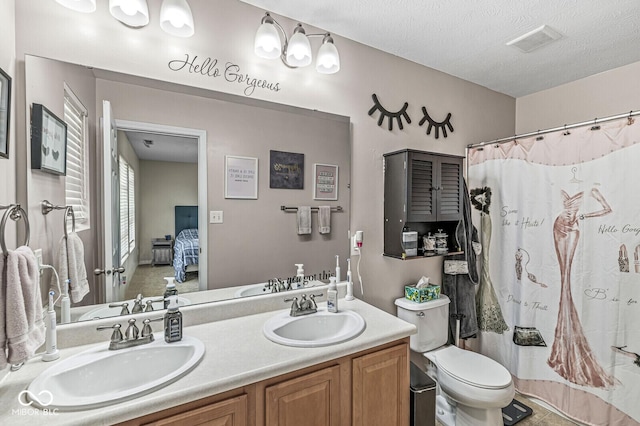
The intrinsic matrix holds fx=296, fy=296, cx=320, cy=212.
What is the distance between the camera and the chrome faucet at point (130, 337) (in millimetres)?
1177

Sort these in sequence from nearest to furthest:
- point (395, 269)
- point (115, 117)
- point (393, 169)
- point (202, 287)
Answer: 1. point (115, 117)
2. point (202, 287)
3. point (393, 169)
4. point (395, 269)

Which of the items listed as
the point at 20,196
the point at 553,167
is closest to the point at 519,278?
the point at 553,167

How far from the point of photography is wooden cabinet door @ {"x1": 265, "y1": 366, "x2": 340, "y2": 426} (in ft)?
3.67

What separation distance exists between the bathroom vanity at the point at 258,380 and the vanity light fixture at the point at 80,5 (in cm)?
131

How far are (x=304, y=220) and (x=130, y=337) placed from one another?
101cm

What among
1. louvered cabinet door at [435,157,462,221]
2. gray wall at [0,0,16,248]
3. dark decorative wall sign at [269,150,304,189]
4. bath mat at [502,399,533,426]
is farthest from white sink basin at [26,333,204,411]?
bath mat at [502,399,533,426]

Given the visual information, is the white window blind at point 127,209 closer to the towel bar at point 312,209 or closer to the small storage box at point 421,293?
the towel bar at point 312,209

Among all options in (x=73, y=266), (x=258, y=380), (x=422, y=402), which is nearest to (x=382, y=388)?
(x=422, y=402)

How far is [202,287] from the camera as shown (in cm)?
154

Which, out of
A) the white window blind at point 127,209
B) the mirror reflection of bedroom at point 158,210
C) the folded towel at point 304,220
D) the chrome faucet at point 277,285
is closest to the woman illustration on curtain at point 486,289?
the folded towel at point 304,220

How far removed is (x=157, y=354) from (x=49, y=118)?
3.43 feet

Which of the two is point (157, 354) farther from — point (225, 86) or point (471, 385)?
point (471, 385)

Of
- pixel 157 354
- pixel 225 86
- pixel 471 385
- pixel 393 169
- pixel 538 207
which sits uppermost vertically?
pixel 225 86

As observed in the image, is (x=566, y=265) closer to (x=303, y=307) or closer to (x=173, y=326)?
(x=303, y=307)
